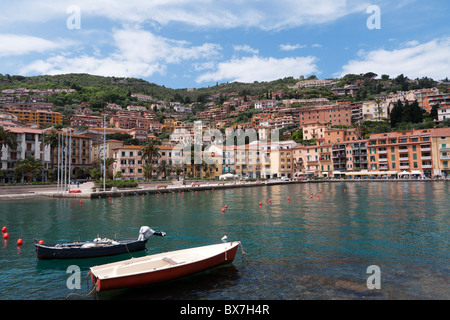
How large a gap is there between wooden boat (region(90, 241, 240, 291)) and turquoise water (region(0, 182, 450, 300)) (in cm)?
46

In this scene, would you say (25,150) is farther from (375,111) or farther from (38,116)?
(375,111)

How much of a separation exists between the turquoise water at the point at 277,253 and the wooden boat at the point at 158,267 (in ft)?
1.50

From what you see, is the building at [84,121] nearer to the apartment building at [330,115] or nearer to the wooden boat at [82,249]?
the apartment building at [330,115]

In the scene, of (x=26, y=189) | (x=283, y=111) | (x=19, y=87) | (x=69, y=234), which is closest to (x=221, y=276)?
(x=69, y=234)

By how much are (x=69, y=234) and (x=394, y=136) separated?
3529 inches

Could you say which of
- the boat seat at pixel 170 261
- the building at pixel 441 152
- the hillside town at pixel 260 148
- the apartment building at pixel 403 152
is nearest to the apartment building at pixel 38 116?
the hillside town at pixel 260 148

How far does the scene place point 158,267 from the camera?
11.9 m

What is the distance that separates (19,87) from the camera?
196 metres

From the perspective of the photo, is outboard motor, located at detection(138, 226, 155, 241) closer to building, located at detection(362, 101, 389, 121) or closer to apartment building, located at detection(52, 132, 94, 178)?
apartment building, located at detection(52, 132, 94, 178)

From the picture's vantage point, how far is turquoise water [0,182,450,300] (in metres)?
10.9

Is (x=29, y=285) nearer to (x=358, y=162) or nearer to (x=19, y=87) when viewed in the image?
(x=358, y=162)

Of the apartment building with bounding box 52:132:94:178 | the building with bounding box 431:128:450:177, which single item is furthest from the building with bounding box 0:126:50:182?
the building with bounding box 431:128:450:177

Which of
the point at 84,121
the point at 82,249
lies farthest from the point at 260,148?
the point at 82,249

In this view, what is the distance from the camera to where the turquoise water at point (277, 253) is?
10938 millimetres
